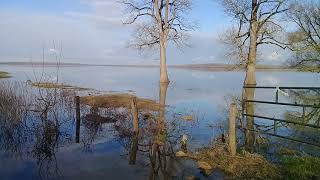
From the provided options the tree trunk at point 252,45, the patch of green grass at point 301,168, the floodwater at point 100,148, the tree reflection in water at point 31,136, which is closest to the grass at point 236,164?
the patch of green grass at point 301,168

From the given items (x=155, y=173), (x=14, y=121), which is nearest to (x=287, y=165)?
(x=155, y=173)

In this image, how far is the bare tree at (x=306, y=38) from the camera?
3753 centimetres

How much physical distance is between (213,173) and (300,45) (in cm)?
3012

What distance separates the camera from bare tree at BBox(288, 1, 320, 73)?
3753cm

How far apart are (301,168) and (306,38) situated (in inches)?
1235

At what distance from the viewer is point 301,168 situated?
374 inches

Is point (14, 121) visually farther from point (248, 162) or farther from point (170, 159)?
point (248, 162)

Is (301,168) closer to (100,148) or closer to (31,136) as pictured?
(100,148)

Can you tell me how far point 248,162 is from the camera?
10.7 meters

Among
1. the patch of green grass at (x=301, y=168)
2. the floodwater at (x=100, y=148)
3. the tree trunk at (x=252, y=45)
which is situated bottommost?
the floodwater at (x=100, y=148)

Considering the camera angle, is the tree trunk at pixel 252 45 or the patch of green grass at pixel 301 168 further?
the tree trunk at pixel 252 45

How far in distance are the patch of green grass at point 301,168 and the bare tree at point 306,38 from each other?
28.3 metres

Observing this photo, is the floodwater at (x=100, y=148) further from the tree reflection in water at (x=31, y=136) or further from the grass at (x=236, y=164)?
the grass at (x=236, y=164)

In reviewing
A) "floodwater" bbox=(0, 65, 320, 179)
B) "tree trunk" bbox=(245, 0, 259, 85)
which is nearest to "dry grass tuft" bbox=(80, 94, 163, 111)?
"floodwater" bbox=(0, 65, 320, 179)
